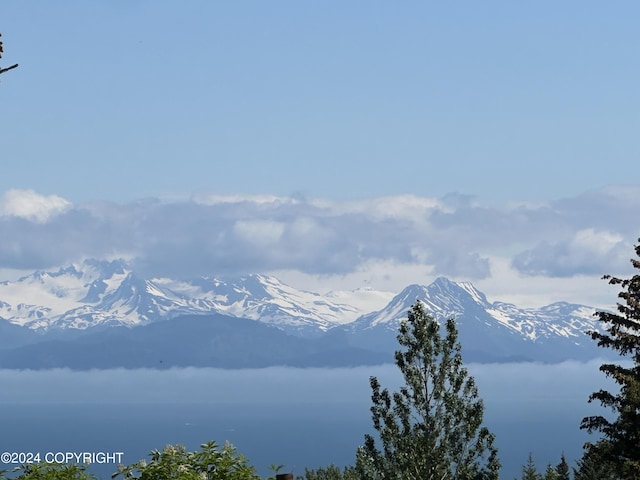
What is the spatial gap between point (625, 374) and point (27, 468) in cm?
2564

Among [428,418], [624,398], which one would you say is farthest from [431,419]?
[624,398]

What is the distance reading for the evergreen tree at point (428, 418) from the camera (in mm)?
34125

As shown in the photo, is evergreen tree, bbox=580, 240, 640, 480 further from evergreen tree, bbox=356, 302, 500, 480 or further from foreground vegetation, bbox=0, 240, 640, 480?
evergreen tree, bbox=356, 302, 500, 480

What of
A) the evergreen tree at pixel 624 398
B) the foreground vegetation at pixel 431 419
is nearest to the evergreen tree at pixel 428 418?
the foreground vegetation at pixel 431 419

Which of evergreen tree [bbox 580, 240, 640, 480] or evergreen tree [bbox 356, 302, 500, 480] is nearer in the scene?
evergreen tree [bbox 356, 302, 500, 480]

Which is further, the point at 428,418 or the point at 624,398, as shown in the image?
the point at 624,398

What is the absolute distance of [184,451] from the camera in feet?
58.0

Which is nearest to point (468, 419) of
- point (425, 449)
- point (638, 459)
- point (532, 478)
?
point (425, 449)

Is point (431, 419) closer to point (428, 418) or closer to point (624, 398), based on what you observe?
point (428, 418)

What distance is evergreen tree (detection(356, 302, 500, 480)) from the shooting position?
34125 mm

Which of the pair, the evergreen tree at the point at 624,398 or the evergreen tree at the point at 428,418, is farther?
the evergreen tree at the point at 624,398

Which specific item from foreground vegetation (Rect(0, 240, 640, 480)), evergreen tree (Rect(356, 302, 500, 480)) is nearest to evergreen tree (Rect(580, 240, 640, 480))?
foreground vegetation (Rect(0, 240, 640, 480))

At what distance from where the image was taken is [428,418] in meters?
35.1

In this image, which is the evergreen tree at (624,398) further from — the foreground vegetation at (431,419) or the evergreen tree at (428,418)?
the evergreen tree at (428,418)
